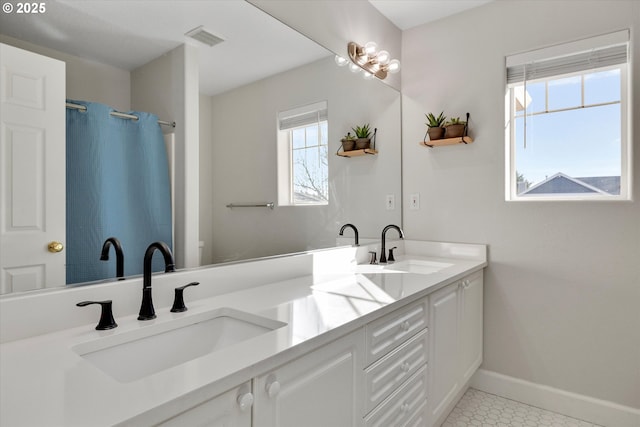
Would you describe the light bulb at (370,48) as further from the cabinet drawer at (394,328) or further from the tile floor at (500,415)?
the tile floor at (500,415)

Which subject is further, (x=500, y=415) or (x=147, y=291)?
(x=500, y=415)

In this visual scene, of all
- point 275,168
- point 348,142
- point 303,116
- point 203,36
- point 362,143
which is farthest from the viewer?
point 362,143

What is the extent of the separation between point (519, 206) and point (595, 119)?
0.63m

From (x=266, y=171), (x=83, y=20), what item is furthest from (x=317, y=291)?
(x=83, y=20)

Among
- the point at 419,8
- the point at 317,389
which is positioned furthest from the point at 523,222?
the point at 317,389

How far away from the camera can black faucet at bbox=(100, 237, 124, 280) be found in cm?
113

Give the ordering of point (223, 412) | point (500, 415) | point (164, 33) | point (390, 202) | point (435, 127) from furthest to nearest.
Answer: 1. point (390, 202)
2. point (435, 127)
3. point (500, 415)
4. point (164, 33)
5. point (223, 412)

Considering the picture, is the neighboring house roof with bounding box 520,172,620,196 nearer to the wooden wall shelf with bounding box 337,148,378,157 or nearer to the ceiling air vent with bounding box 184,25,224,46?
the wooden wall shelf with bounding box 337,148,378,157

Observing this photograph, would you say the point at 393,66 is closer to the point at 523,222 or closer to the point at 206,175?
the point at 523,222

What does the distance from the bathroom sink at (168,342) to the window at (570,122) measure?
1.91 meters

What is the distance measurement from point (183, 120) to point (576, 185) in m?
2.19

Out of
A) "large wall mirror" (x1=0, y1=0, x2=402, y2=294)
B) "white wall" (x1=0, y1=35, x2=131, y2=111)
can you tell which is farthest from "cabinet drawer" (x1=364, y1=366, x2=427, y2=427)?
"white wall" (x1=0, y1=35, x2=131, y2=111)

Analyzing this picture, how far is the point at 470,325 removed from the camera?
2.21 m

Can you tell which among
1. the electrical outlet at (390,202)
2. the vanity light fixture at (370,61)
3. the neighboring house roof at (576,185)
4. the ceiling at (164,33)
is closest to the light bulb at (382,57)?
the vanity light fixture at (370,61)
